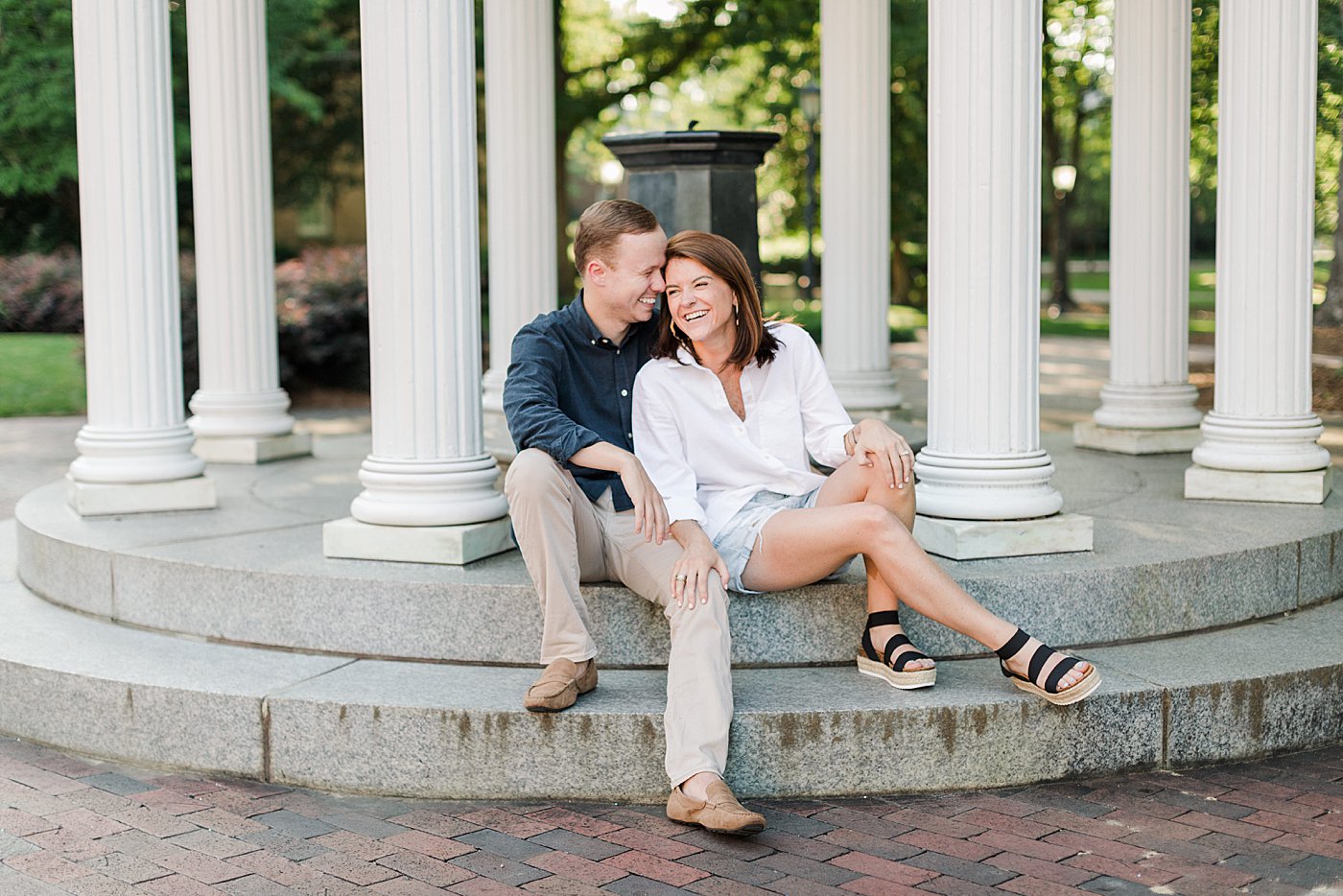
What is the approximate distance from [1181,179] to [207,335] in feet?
20.4

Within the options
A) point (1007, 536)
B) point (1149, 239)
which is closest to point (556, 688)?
point (1007, 536)

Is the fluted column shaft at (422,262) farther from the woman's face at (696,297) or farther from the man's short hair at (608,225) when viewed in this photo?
the woman's face at (696,297)

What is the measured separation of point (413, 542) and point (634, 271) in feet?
5.41

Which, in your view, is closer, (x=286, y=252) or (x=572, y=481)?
(x=572, y=481)

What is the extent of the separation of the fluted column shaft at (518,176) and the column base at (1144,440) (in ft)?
12.0

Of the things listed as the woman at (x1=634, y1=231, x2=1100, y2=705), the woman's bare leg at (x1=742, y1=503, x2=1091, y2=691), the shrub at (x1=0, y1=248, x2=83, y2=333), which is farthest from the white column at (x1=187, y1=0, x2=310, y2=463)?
the shrub at (x1=0, y1=248, x2=83, y2=333)

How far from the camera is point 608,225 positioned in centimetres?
573

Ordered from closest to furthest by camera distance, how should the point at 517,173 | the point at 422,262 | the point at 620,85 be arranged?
the point at 422,262
the point at 517,173
the point at 620,85

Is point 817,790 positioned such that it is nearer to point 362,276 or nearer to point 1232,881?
point 1232,881

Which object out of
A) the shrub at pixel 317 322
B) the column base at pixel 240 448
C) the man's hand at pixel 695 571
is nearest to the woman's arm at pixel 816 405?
the man's hand at pixel 695 571

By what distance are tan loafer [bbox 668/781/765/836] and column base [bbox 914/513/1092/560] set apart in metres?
1.87

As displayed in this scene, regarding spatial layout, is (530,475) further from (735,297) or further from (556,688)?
(735,297)

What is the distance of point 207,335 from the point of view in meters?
10.2

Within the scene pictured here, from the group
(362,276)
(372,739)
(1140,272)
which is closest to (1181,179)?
(1140,272)
